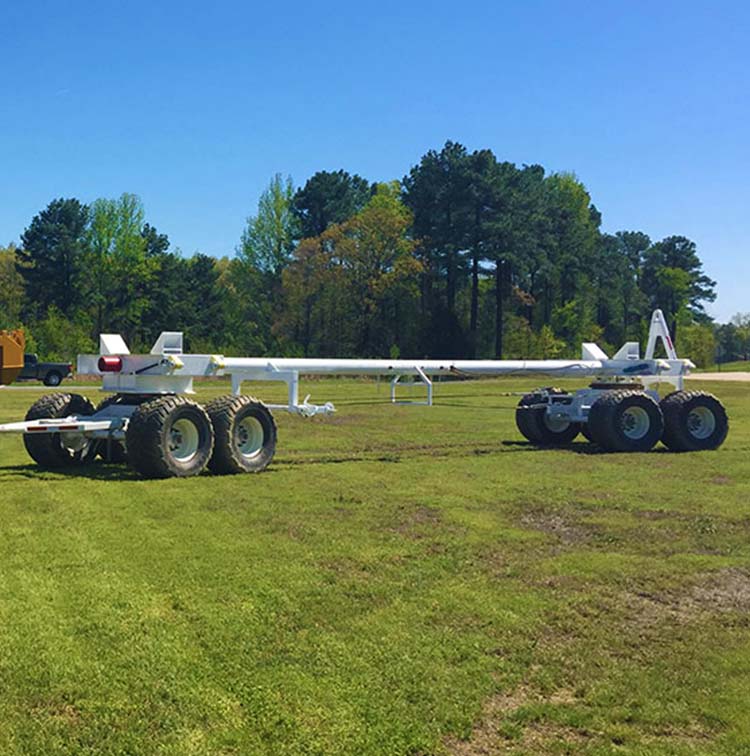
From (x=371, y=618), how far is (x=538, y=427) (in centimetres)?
1192

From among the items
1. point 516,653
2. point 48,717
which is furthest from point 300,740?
point 516,653

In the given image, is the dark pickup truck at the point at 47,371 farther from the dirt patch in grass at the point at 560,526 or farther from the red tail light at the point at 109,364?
the dirt patch in grass at the point at 560,526

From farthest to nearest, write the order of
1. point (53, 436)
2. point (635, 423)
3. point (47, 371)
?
point (47, 371) < point (635, 423) < point (53, 436)

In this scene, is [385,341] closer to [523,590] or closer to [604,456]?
[604,456]

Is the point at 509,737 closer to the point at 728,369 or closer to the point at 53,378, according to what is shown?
the point at 53,378

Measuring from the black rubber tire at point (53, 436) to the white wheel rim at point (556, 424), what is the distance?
8.41 meters

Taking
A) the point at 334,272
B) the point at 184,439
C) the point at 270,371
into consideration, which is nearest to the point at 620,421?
the point at 270,371

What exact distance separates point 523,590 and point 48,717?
3.41 meters

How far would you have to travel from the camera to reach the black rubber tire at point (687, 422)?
16062 millimetres

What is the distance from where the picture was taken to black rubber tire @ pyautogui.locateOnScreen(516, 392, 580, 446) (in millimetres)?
17219

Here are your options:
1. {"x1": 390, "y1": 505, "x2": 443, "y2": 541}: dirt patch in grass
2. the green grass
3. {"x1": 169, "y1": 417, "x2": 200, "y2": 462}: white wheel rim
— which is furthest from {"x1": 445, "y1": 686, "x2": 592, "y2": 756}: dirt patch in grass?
the green grass

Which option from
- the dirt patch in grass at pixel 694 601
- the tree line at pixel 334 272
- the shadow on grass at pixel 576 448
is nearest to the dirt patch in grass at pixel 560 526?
the dirt patch in grass at pixel 694 601

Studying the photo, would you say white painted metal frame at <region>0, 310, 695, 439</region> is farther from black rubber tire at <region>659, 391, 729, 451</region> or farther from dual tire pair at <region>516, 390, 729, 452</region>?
black rubber tire at <region>659, 391, 729, 451</region>

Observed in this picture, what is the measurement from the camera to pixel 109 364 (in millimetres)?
12125
